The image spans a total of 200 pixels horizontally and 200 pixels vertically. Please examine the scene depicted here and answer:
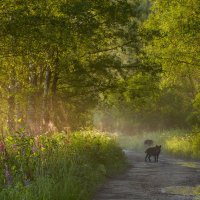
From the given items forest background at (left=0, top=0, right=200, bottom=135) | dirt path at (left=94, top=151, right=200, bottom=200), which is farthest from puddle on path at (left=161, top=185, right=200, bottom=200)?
forest background at (left=0, top=0, right=200, bottom=135)

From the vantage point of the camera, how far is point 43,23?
53.4 ft

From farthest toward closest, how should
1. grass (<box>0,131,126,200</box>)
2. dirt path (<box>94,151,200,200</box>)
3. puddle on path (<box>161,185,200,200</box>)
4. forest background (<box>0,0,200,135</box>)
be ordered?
forest background (<box>0,0,200,135</box>)
puddle on path (<box>161,185,200,200</box>)
dirt path (<box>94,151,200,200</box>)
grass (<box>0,131,126,200</box>)

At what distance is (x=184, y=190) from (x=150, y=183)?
7.26ft

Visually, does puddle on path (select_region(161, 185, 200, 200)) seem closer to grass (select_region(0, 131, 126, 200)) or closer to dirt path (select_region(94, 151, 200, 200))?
dirt path (select_region(94, 151, 200, 200))

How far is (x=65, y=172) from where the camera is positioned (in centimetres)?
1419

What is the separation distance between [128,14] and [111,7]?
1640 millimetres

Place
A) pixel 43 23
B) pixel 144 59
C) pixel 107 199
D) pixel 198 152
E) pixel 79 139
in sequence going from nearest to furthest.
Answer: pixel 107 199 < pixel 43 23 < pixel 79 139 < pixel 144 59 < pixel 198 152

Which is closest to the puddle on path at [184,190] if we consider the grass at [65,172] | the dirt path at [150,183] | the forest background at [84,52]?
the dirt path at [150,183]

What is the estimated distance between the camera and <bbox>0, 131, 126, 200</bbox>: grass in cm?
1107

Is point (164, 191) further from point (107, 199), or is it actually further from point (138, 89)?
point (138, 89)

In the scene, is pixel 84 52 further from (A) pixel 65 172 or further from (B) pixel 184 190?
(A) pixel 65 172

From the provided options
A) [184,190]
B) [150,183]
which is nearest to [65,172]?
[184,190]

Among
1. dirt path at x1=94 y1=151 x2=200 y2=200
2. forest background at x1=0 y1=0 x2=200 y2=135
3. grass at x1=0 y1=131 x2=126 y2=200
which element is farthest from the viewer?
forest background at x1=0 y1=0 x2=200 y2=135

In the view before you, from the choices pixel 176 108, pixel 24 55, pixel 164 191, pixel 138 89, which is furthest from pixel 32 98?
pixel 176 108
